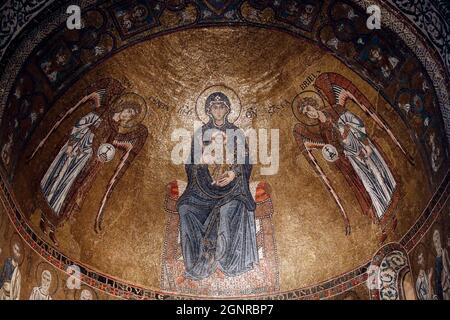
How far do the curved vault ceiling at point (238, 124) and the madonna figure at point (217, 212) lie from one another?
0.16 meters

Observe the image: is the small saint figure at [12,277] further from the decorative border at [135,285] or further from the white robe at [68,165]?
the white robe at [68,165]

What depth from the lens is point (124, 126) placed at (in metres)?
13.6

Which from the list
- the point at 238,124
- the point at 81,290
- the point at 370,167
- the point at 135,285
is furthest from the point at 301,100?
the point at 81,290

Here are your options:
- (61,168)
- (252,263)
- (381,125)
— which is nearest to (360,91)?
(381,125)

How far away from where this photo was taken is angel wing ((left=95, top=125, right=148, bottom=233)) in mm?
13508

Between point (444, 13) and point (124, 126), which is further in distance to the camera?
point (124, 126)

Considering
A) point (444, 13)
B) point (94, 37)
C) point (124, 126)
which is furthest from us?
point (124, 126)

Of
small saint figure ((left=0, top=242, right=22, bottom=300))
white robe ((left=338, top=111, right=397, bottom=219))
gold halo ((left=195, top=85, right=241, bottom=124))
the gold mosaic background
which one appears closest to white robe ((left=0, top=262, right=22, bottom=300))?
small saint figure ((left=0, top=242, right=22, bottom=300))

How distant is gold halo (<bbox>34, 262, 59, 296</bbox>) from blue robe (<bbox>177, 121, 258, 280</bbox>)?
2.15 metres

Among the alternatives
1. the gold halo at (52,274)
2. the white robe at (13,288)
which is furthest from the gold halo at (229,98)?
the white robe at (13,288)

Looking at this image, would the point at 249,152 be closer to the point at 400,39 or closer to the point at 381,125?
the point at 381,125

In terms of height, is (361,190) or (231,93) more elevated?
(231,93)
